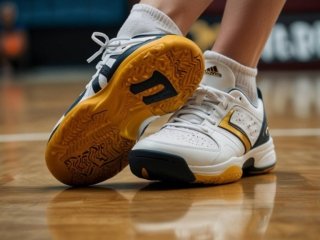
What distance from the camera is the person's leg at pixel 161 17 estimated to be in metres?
0.88

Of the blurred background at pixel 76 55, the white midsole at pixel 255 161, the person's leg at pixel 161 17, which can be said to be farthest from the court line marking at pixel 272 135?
the person's leg at pixel 161 17

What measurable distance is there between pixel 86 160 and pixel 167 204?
155 mm

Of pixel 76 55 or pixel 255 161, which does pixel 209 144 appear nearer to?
pixel 255 161

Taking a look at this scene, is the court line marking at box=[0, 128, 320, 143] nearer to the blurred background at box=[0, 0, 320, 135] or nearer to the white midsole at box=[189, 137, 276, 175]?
the blurred background at box=[0, 0, 320, 135]

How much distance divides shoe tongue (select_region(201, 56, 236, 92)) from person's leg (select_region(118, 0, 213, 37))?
6cm

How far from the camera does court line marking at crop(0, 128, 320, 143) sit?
1.45 metres

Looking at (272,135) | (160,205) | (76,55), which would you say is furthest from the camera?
(76,55)

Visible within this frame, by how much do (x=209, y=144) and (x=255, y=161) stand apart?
0.11 meters

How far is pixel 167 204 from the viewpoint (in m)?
0.74

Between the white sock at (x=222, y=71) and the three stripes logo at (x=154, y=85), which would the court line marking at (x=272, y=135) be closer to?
the white sock at (x=222, y=71)

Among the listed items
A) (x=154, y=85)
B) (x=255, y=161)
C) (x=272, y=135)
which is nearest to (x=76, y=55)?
(x=272, y=135)

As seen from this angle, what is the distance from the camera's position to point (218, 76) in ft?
3.01

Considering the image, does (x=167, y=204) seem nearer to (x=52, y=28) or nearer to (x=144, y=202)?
(x=144, y=202)

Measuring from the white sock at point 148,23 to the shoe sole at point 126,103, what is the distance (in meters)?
0.07
